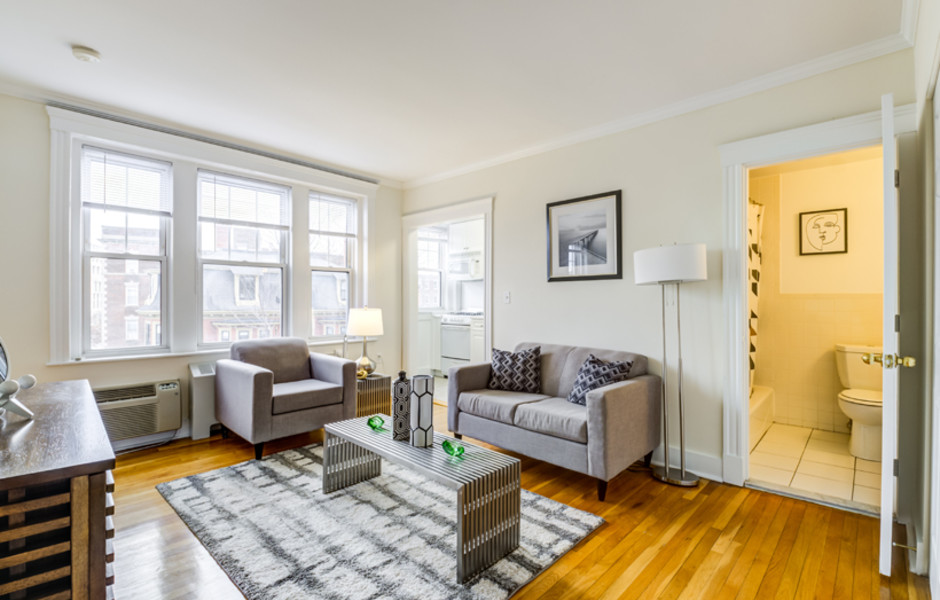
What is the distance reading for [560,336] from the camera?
373 centimetres

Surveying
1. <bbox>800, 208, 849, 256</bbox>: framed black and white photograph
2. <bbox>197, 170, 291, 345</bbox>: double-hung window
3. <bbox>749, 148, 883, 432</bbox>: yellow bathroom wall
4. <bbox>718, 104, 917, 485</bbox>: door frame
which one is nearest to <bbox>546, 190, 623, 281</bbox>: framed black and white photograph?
<bbox>718, 104, 917, 485</bbox>: door frame

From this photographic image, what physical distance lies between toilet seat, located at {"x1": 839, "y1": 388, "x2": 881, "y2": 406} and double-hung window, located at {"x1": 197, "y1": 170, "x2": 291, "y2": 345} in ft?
15.6

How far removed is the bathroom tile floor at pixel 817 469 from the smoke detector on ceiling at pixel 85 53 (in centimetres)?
463

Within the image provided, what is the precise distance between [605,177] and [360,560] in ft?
9.89

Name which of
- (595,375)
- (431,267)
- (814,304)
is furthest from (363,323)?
(814,304)

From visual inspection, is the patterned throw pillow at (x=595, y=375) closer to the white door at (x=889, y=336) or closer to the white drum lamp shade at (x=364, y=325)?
the white door at (x=889, y=336)

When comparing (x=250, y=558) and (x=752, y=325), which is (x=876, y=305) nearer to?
(x=752, y=325)

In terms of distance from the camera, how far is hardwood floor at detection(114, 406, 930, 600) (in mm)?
1788

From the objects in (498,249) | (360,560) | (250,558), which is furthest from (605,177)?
(250,558)

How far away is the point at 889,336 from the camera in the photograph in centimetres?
186

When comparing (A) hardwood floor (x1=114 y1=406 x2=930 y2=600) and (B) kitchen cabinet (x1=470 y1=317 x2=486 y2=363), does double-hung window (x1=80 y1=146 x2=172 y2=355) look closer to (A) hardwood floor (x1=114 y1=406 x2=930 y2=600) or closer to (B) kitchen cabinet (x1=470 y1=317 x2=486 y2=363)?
(A) hardwood floor (x1=114 y1=406 x2=930 y2=600)

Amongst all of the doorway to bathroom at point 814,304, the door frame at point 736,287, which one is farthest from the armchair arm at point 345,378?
the doorway to bathroom at point 814,304

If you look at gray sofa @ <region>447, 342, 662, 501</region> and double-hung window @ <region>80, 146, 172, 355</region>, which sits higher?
double-hung window @ <region>80, 146, 172, 355</region>

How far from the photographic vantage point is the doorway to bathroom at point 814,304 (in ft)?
11.5
